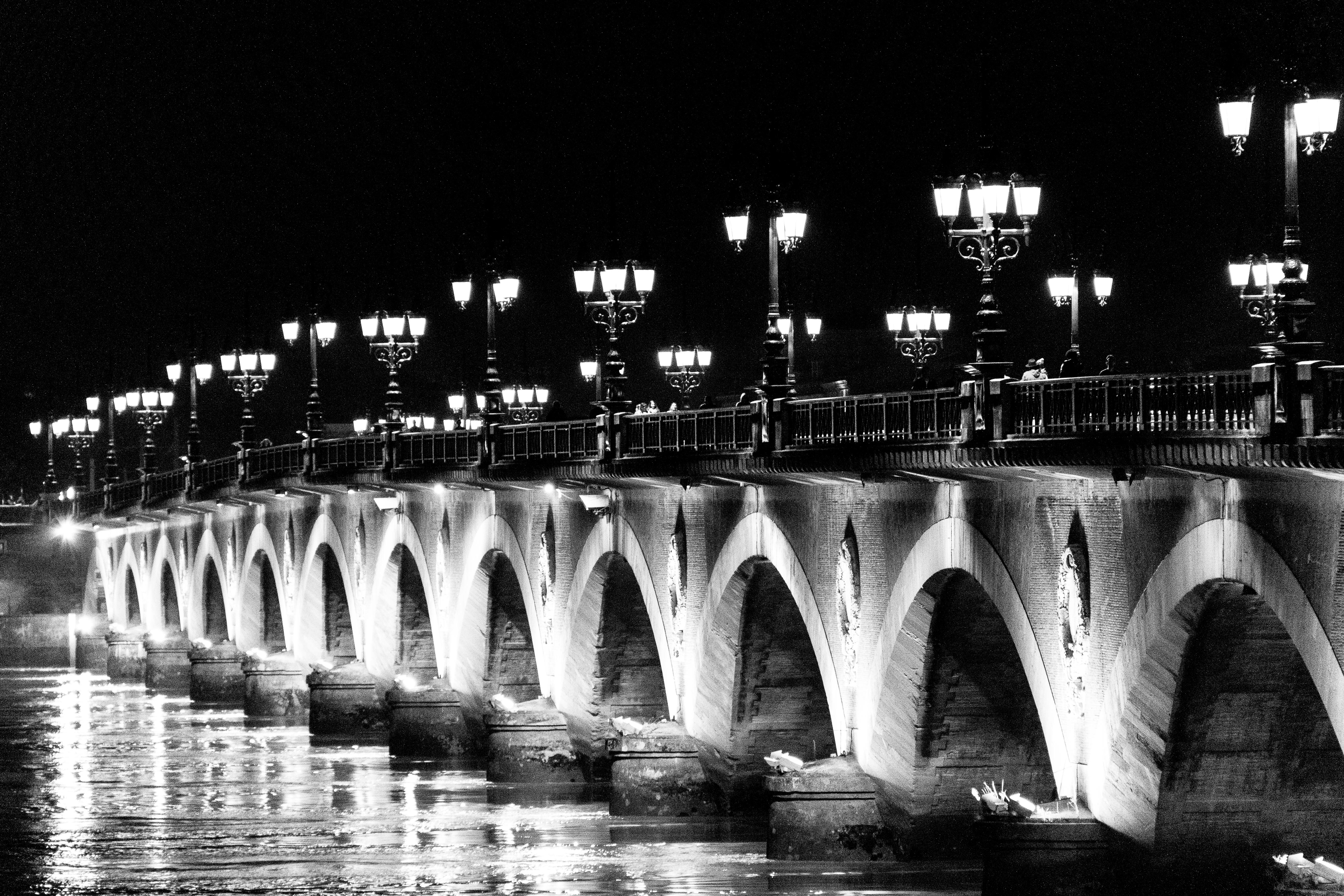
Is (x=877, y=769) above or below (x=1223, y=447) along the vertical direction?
below

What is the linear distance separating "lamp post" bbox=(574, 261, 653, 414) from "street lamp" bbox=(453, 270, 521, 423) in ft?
6.38

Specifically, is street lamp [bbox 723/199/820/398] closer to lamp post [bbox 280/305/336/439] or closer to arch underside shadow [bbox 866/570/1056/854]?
arch underside shadow [bbox 866/570/1056/854]

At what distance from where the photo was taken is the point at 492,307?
41.6 m

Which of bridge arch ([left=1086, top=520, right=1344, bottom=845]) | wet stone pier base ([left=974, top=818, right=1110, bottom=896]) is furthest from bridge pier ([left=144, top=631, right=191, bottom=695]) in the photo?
bridge arch ([left=1086, top=520, right=1344, bottom=845])

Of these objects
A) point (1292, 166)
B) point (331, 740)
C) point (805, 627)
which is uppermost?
point (1292, 166)

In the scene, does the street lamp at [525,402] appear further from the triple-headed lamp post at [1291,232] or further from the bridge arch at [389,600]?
the triple-headed lamp post at [1291,232]

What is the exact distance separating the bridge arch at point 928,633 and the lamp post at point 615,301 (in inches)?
294

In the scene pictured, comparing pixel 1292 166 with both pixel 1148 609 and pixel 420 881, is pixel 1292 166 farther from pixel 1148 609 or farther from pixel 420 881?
pixel 420 881

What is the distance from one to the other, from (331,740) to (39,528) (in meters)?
52.1

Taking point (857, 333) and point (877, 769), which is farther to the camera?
point (857, 333)

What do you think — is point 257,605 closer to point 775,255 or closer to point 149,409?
point 149,409

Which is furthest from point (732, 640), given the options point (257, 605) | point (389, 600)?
point (257, 605)

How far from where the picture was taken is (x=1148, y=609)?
2284 cm

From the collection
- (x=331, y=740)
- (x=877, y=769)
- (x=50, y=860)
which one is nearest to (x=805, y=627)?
(x=877, y=769)
